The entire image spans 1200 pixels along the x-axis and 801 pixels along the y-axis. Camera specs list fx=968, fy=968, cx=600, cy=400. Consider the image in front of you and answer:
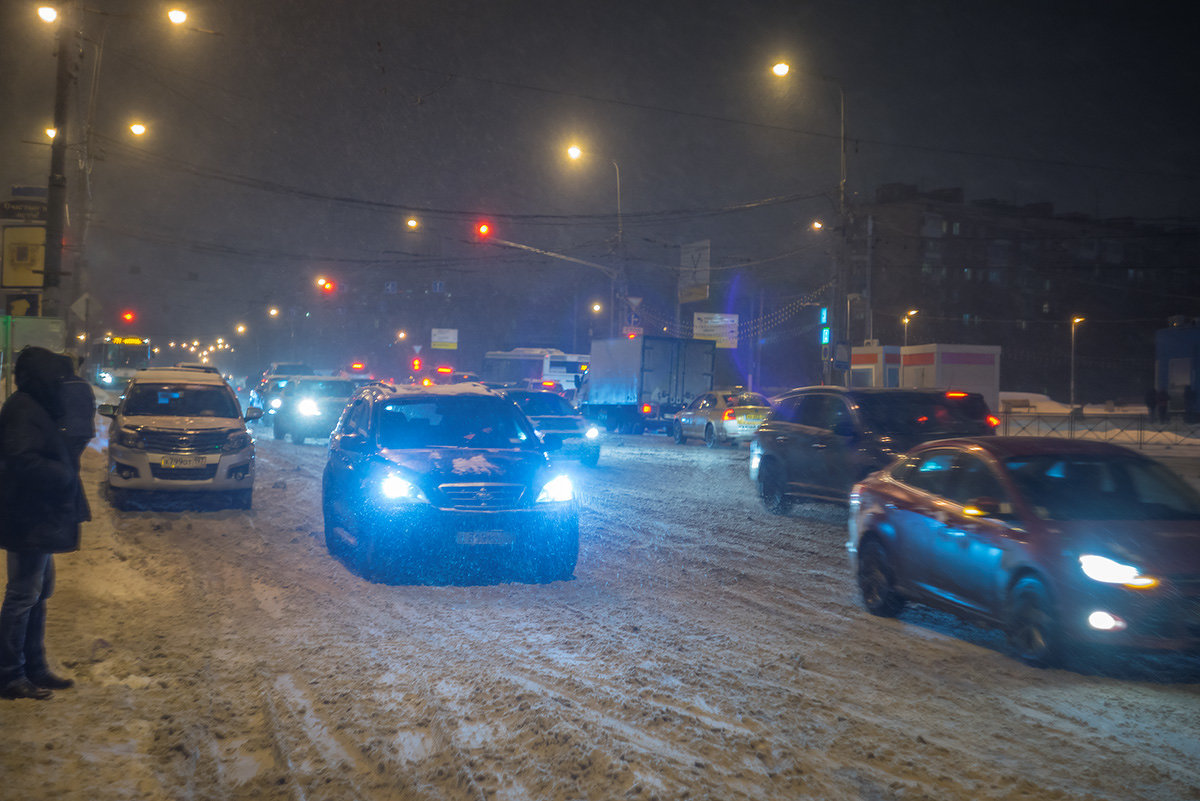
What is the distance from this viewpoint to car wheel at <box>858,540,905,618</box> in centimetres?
747

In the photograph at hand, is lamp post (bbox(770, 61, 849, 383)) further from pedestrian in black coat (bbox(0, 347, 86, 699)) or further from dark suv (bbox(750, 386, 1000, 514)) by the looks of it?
pedestrian in black coat (bbox(0, 347, 86, 699))

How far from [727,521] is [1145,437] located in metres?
27.5

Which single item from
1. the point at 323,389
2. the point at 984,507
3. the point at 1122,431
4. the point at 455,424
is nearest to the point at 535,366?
the point at 323,389

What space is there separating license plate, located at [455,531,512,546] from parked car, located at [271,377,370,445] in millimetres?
19137

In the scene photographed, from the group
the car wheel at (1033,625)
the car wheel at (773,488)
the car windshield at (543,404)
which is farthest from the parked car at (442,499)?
the car windshield at (543,404)

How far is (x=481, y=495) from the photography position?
8.36 meters

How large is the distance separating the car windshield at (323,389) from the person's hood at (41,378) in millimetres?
→ 21710

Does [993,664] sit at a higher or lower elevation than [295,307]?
lower

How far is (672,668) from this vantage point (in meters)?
Result: 5.84

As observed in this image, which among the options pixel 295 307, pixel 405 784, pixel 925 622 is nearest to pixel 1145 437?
pixel 925 622

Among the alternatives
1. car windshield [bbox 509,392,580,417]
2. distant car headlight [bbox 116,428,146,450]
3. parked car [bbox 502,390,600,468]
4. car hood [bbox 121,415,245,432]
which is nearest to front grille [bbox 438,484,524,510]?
car hood [bbox 121,415,245,432]

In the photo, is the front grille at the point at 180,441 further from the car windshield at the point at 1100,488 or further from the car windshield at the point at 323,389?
the car windshield at the point at 323,389

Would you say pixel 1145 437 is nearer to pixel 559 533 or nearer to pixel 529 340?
pixel 559 533

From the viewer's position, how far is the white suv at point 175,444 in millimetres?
13109
